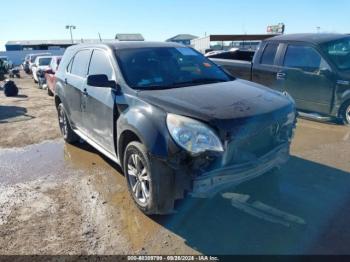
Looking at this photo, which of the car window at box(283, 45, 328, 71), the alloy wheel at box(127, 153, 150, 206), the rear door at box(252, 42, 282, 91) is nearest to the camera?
the alloy wheel at box(127, 153, 150, 206)

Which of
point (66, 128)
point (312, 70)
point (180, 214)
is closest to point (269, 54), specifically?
point (312, 70)

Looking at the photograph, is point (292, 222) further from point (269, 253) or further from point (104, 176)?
point (104, 176)

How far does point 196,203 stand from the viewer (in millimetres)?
3975

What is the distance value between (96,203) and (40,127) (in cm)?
496

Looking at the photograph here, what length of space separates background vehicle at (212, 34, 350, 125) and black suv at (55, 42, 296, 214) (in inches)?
119

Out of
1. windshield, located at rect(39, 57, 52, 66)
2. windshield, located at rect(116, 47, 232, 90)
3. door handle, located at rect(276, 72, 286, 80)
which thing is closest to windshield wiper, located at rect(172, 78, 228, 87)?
windshield, located at rect(116, 47, 232, 90)

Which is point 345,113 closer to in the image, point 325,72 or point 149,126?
point 325,72

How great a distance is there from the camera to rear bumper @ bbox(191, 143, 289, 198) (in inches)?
122

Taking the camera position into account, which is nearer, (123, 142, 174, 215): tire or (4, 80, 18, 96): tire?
(123, 142, 174, 215): tire

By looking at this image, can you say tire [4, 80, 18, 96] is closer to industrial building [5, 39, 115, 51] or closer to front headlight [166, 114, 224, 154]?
front headlight [166, 114, 224, 154]

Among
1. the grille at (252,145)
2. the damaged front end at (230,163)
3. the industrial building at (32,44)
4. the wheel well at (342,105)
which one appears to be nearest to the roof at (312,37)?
the wheel well at (342,105)

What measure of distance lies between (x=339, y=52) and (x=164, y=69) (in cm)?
444

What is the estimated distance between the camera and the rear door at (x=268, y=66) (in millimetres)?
7676

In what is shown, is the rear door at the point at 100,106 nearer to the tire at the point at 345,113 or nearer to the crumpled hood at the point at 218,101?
the crumpled hood at the point at 218,101
